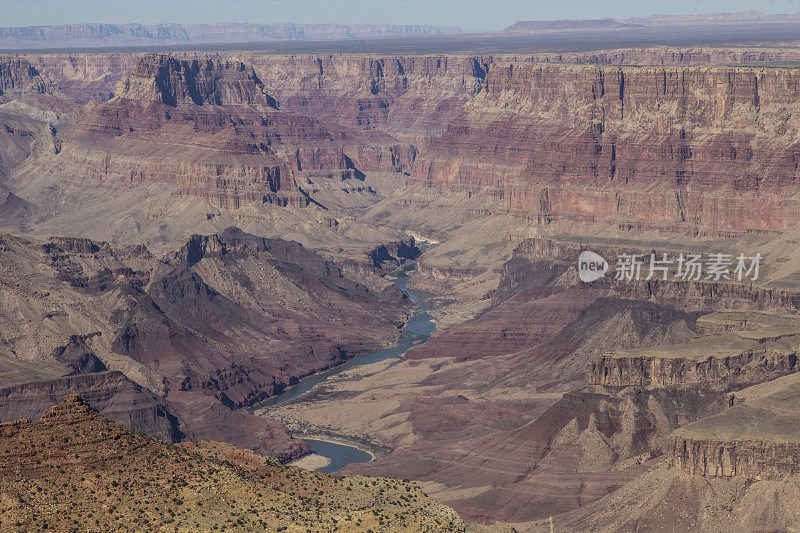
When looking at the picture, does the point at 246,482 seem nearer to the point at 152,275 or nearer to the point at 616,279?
the point at 616,279

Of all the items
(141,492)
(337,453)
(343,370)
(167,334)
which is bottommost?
(343,370)

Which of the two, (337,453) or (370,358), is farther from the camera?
(370,358)

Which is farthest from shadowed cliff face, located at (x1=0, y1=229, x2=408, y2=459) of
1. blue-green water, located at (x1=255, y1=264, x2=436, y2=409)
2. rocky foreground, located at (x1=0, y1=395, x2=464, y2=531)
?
rocky foreground, located at (x1=0, y1=395, x2=464, y2=531)

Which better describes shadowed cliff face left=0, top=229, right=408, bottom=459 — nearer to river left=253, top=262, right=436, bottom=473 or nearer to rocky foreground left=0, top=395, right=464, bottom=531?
river left=253, top=262, right=436, bottom=473

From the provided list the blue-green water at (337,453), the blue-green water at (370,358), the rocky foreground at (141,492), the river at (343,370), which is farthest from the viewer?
the blue-green water at (370,358)

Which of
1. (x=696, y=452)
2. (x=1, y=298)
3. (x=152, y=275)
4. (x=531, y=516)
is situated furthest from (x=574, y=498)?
(x=152, y=275)

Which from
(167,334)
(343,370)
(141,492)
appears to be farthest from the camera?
(343,370)

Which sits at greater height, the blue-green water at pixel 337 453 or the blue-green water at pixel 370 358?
the blue-green water at pixel 337 453

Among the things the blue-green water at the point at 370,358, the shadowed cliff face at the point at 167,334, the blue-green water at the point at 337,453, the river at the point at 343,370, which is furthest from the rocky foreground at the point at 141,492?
the blue-green water at the point at 370,358

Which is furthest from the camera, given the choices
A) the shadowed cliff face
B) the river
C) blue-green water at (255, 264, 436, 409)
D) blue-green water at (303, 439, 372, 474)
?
blue-green water at (255, 264, 436, 409)

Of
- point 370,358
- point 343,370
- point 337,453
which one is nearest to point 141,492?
point 337,453

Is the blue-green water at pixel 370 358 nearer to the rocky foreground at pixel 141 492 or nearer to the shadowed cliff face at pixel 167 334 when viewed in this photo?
the shadowed cliff face at pixel 167 334

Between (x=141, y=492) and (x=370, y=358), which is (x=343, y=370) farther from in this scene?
(x=141, y=492)

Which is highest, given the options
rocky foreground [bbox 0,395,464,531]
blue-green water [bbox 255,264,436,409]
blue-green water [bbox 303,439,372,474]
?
rocky foreground [bbox 0,395,464,531]
